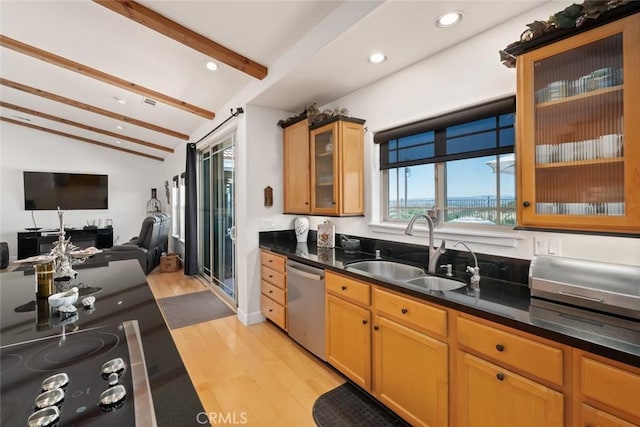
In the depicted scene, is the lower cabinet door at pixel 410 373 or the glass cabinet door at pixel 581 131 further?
the lower cabinet door at pixel 410 373

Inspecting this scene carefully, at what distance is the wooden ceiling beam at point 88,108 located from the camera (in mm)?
4305

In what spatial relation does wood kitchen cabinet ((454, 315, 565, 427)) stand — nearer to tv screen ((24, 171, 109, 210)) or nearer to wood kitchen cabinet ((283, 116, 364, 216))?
wood kitchen cabinet ((283, 116, 364, 216))

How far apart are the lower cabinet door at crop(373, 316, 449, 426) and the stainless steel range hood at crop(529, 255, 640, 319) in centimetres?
57

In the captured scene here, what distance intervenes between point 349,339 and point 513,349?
114 cm

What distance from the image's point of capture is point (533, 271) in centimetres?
147

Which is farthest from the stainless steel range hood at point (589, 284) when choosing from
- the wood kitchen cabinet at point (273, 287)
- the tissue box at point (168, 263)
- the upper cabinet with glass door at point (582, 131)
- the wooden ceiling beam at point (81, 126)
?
the wooden ceiling beam at point (81, 126)

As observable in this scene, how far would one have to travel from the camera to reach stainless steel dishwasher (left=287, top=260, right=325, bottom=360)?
2439 millimetres

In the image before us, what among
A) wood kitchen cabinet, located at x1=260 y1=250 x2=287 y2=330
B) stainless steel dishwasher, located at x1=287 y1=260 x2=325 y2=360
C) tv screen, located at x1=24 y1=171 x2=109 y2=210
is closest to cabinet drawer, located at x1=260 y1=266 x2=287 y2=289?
wood kitchen cabinet, located at x1=260 y1=250 x2=287 y2=330

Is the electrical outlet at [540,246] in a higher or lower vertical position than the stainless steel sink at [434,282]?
higher

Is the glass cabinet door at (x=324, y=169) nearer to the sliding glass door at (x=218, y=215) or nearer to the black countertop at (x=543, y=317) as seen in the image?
the black countertop at (x=543, y=317)

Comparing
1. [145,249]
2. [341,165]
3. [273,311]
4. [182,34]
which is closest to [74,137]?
[145,249]

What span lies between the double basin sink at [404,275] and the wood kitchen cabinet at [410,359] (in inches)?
6.4

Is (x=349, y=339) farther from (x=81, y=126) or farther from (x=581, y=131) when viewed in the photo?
(x=81, y=126)

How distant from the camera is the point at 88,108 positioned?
490cm
